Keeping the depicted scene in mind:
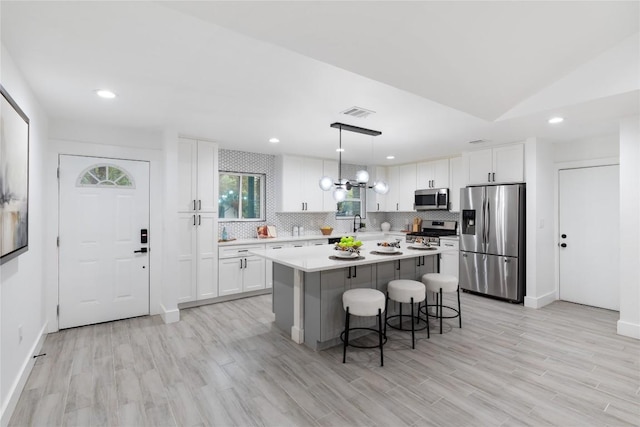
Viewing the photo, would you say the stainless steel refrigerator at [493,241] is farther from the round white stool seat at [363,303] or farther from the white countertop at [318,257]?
the round white stool seat at [363,303]

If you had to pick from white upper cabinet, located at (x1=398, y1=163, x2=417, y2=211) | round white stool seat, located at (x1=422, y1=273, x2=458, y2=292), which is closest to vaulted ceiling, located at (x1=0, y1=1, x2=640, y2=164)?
round white stool seat, located at (x1=422, y1=273, x2=458, y2=292)

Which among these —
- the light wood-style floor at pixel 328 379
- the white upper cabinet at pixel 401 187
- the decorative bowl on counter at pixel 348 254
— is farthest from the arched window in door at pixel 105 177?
the white upper cabinet at pixel 401 187

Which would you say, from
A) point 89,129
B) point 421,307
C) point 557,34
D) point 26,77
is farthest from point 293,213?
point 557,34

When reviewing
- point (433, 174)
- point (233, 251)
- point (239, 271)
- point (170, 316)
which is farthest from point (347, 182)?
point (433, 174)

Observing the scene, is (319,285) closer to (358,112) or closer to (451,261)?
(358,112)

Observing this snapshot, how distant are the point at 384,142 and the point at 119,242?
12.6 ft

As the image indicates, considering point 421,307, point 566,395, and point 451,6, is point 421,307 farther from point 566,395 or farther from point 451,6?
point 451,6

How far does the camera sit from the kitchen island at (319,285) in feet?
10.3

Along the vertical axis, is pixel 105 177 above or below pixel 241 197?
above

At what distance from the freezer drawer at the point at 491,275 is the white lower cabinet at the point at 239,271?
334 centimetres

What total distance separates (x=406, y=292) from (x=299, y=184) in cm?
315

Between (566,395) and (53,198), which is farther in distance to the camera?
(53,198)

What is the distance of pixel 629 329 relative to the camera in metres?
3.49

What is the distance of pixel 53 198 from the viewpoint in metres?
3.61
